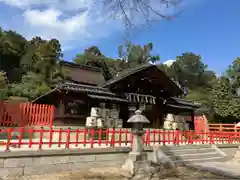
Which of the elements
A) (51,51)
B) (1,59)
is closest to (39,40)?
(1,59)

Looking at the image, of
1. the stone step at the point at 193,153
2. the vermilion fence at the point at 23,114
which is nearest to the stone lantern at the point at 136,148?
the stone step at the point at 193,153

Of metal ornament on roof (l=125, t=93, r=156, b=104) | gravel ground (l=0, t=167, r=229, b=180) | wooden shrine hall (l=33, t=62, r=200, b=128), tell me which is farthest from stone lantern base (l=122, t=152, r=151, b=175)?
metal ornament on roof (l=125, t=93, r=156, b=104)

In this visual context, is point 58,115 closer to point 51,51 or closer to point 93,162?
point 93,162

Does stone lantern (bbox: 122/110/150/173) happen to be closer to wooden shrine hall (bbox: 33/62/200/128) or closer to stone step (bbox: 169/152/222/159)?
stone step (bbox: 169/152/222/159)

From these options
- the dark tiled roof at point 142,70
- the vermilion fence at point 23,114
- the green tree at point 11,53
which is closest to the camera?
the vermilion fence at point 23,114

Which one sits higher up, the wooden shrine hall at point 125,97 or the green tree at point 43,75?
the green tree at point 43,75

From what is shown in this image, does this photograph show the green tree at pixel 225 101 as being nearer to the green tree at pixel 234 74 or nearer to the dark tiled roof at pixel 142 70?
the green tree at pixel 234 74

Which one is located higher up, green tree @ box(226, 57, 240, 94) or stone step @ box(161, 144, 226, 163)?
green tree @ box(226, 57, 240, 94)

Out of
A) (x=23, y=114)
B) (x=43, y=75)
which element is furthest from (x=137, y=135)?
(x=43, y=75)

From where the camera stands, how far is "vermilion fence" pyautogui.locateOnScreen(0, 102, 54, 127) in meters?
14.0

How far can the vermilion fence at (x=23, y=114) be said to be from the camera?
1400cm

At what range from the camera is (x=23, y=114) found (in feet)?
47.3

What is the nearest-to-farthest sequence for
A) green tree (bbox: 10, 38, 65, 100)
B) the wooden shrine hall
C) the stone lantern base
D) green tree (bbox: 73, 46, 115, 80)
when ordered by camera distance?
1. the stone lantern base
2. the wooden shrine hall
3. green tree (bbox: 10, 38, 65, 100)
4. green tree (bbox: 73, 46, 115, 80)

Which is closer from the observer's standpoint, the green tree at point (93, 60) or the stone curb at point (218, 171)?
the stone curb at point (218, 171)
